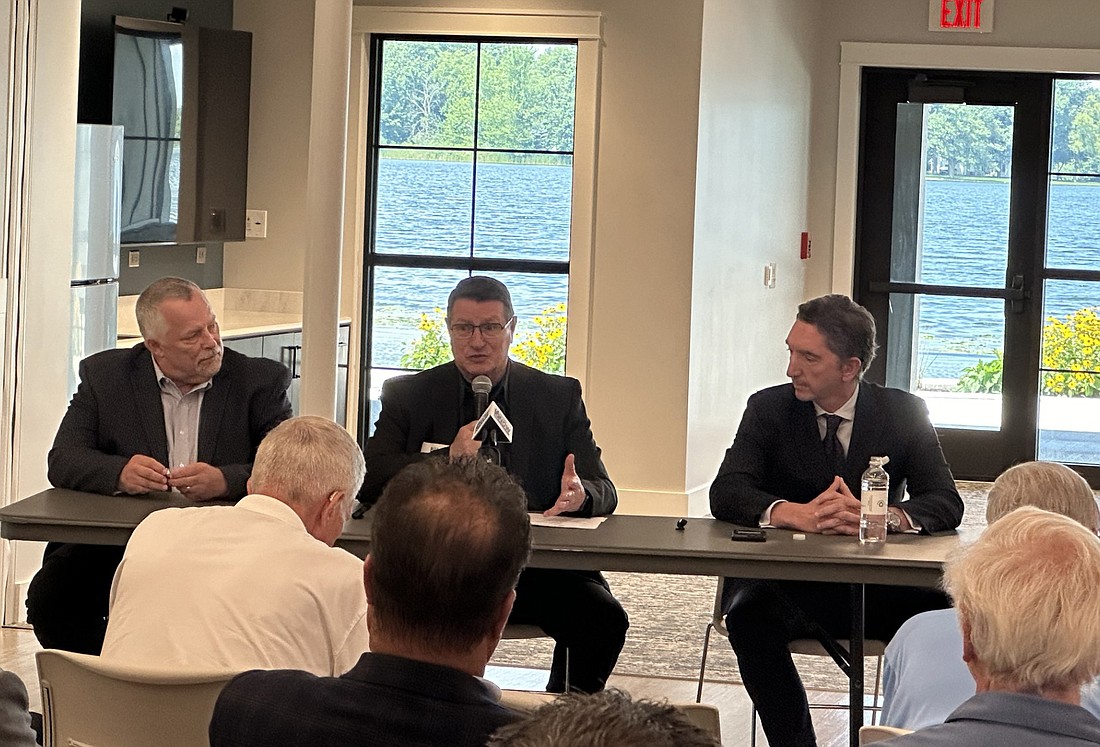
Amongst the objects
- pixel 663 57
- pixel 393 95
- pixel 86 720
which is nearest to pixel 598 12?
pixel 663 57

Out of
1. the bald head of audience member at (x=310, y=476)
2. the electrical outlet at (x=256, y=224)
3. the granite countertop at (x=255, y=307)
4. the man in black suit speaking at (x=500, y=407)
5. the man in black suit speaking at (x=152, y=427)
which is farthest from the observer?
the electrical outlet at (x=256, y=224)

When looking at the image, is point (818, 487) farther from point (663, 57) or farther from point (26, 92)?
point (663, 57)

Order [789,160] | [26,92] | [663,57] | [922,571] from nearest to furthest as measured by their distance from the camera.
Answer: [922,571]
[26,92]
[663,57]
[789,160]

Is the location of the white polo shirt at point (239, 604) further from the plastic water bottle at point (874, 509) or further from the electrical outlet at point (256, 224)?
the electrical outlet at point (256, 224)

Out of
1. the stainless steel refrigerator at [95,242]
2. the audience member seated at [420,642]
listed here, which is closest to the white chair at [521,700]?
the audience member seated at [420,642]

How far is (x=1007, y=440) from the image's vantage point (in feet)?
30.9

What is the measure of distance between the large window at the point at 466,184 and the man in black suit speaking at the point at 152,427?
3763 mm

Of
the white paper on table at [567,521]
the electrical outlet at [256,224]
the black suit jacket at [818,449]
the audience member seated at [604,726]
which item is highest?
the electrical outlet at [256,224]

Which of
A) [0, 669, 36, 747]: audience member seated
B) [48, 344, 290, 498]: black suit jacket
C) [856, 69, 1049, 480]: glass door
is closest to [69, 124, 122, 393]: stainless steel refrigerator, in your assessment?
[48, 344, 290, 498]: black suit jacket

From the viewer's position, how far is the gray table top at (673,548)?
3.45 m

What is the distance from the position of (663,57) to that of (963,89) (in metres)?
2.66

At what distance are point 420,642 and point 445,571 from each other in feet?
0.29

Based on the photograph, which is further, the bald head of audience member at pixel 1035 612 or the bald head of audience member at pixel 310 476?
the bald head of audience member at pixel 310 476

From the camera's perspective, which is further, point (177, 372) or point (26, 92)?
point (26, 92)
